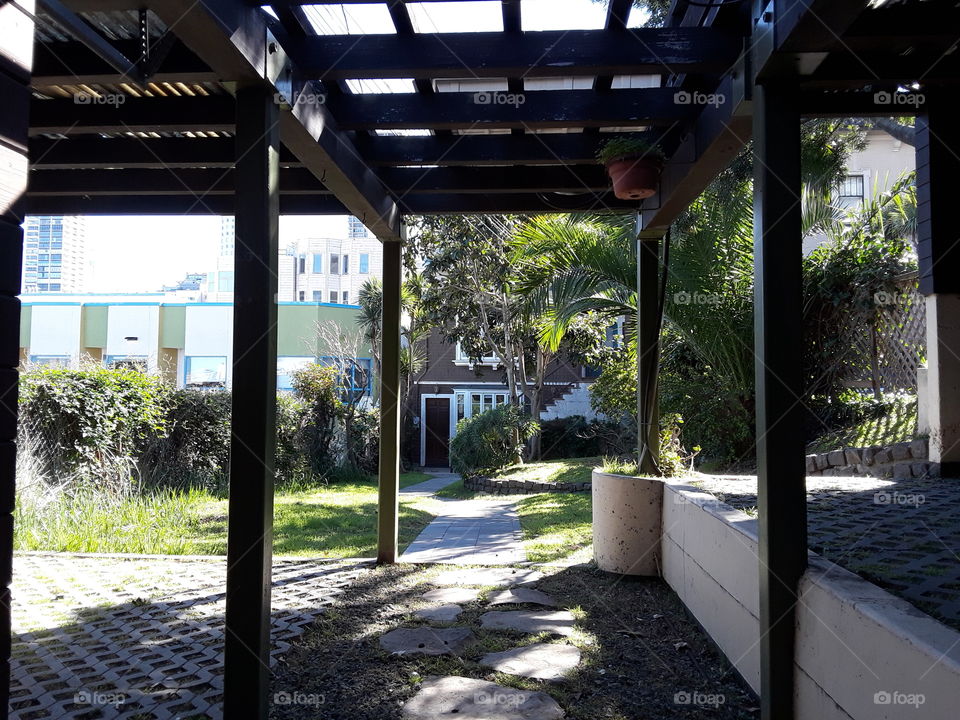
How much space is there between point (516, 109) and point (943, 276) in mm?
4003

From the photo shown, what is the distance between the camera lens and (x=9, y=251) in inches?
54.4

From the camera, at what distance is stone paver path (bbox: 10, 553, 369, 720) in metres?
3.11

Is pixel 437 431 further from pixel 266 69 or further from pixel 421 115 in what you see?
pixel 266 69

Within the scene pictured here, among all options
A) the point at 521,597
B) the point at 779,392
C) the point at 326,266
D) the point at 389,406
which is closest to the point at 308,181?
the point at 389,406

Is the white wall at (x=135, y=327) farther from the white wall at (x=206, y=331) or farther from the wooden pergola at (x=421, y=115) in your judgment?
the wooden pergola at (x=421, y=115)

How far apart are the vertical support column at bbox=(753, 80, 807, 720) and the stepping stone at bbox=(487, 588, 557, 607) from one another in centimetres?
214

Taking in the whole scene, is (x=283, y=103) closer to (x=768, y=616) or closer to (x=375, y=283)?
(x=768, y=616)

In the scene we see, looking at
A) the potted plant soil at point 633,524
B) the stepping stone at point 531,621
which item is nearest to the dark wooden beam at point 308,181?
the potted plant soil at point 633,524

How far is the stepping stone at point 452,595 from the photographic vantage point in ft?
15.5

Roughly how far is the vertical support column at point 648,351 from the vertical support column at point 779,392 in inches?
112

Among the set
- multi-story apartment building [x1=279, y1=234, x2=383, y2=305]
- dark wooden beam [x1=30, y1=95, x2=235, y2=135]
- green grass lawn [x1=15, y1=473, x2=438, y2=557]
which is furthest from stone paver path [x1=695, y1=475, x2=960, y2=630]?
multi-story apartment building [x1=279, y1=234, x2=383, y2=305]

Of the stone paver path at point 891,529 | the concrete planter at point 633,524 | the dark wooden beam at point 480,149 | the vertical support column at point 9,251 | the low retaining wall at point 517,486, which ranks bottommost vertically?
the low retaining wall at point 517,486

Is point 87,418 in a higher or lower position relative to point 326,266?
lower

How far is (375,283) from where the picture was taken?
20.9m
